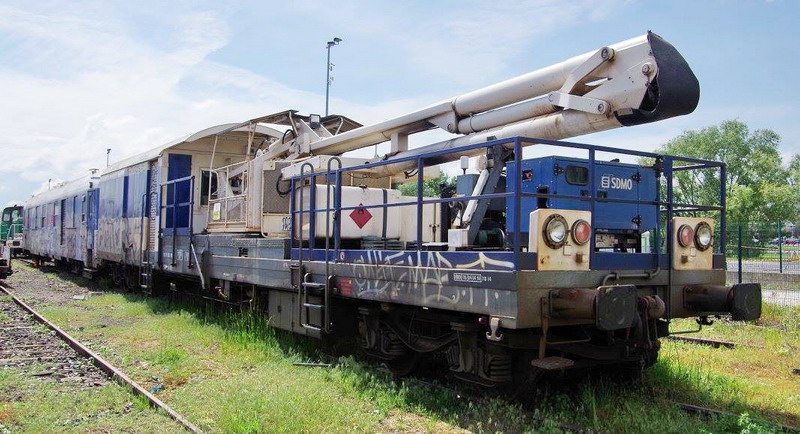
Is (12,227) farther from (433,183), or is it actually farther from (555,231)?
(555,231)

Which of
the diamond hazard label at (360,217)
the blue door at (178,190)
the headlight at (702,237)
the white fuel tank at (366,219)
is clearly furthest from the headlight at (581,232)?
the blue door at (178,190)

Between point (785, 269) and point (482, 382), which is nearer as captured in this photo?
point (482, 382)

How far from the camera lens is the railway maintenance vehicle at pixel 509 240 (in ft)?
17.9

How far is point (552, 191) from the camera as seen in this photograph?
6.38m

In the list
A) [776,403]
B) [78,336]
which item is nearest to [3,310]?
[78,336]

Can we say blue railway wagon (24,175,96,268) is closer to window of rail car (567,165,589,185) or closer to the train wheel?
the train wheel

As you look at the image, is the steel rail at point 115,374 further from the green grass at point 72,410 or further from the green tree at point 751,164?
the green tree at point 751,164

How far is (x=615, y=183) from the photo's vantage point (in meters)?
6.61

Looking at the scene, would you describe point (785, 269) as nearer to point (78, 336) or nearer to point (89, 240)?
point (78, 336)

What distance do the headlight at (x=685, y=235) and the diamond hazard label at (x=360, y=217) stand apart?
3.60m

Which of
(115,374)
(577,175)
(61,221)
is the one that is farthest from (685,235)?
(61,221)

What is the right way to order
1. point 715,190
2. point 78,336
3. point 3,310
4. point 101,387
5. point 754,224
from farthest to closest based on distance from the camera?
point 715,190, point 754,224, point 3,310, point 78,336, point 101,387

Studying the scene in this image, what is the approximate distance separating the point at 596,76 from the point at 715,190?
51285 millimetres

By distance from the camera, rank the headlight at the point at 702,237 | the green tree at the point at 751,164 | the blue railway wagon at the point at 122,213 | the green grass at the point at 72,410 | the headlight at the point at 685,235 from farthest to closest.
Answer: the green tree at the point at 751,164, the blue railway wagon at the point at 122,213, the headlight at the point at 702,237, the headlight at the point at 685,235, the green grass at the point at 72,410
